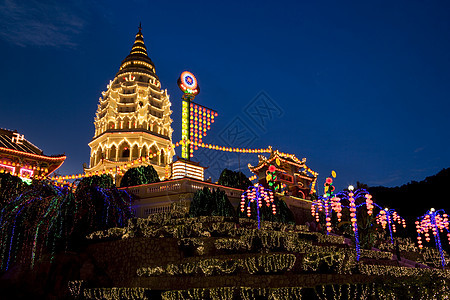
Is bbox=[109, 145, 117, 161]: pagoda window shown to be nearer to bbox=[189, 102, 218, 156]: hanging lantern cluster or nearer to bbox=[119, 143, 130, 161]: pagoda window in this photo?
bbox=[119, 143, 130, 161]: pagoda window

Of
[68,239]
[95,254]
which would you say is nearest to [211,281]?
[95,254]

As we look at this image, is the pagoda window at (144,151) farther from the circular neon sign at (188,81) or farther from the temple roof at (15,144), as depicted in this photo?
the circular neon sign at (188,81)

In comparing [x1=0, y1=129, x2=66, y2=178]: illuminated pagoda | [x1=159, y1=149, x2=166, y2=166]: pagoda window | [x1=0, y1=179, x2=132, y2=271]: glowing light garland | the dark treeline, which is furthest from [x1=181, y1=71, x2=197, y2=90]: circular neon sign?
the dark treeline

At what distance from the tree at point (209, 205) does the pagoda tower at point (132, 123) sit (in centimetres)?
2672

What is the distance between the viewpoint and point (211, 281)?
12.1 meters

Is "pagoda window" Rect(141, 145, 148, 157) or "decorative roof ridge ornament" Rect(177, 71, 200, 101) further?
"pagoda window" Rect(141, 145, 148, 157)

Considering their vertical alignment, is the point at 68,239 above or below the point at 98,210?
below

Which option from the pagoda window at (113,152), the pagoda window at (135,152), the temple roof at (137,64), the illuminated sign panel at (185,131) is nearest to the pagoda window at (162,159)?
the pagoda window at (135,152)

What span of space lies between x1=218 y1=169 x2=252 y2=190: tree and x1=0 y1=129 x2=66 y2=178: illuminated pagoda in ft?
67.3

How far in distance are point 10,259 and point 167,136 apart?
124ft

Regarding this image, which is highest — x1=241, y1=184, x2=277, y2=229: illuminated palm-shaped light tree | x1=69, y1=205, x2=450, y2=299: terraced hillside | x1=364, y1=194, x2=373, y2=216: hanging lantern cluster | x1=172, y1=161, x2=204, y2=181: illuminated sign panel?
x1=172, y1=161, x2=204, y2=181: illuminated sign panel

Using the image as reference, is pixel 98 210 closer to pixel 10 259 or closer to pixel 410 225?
pixel 10 259

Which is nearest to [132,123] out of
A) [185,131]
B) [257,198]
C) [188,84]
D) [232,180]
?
[188,84]

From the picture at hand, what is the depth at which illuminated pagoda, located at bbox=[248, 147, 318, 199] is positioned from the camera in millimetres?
44344
